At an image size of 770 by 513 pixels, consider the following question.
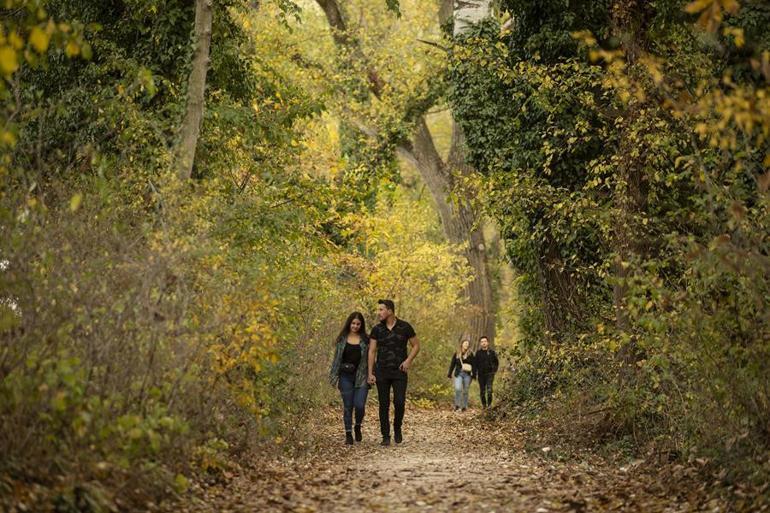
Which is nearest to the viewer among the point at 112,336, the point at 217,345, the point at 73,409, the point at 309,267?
the point at 73,409

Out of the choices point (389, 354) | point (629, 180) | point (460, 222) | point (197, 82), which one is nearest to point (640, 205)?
point (629, 180)

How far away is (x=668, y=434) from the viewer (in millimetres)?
10219

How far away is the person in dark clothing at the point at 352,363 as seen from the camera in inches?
518

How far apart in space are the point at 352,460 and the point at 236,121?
681 centimetres

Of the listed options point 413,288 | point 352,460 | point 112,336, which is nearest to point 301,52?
point 413,288

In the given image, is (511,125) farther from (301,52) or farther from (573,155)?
(301,52)

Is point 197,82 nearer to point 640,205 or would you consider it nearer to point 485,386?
point 640,205

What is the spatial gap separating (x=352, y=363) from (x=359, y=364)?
0.11 m

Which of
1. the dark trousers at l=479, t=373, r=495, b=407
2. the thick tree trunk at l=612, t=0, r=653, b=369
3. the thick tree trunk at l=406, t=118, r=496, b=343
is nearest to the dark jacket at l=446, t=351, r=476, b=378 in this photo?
the dark trousers at l=479, t=373, r=495, b=407

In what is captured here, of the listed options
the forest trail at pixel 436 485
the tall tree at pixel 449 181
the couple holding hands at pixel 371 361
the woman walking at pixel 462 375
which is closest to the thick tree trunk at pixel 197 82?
the couple holding hands at pixel 371 361

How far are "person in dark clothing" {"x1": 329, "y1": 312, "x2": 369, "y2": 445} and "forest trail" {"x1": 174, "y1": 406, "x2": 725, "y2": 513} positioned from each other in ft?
2.25

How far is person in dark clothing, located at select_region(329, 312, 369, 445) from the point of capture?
13148 mm

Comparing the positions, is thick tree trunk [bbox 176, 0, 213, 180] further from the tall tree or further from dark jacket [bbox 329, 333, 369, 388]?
the tall tree

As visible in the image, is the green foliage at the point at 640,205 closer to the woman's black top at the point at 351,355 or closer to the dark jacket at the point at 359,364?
the dark jacket at the point at 359,364
